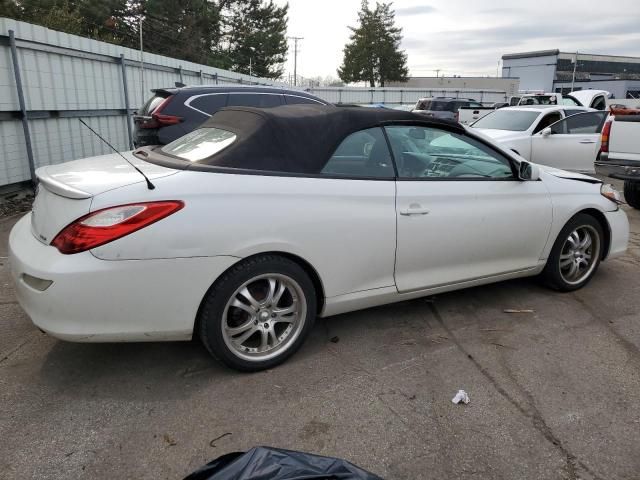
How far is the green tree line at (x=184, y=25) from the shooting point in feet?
101

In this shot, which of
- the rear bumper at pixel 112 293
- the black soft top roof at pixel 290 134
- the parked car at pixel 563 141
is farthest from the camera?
the parked car at pixel 563 141

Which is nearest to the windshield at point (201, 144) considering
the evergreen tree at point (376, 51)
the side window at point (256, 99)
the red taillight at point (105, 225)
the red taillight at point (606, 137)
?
the red taillight at point (105, 225)

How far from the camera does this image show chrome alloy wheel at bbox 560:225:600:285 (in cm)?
432

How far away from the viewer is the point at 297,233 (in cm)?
291

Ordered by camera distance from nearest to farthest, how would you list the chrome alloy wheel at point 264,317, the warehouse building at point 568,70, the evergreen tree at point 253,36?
1. the chrome alloy wheel at point 264,317
2. the evergreen tree at point 253,36
3. the warehouse building at point 568,70

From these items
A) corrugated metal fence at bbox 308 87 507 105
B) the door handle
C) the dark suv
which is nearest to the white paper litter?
the door handle

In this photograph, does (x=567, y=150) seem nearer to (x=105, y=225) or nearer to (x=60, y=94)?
(x=60, y=94)

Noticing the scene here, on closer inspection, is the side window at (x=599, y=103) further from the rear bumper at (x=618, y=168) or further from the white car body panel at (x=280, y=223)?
the white car body panel at (x=280, y=223)

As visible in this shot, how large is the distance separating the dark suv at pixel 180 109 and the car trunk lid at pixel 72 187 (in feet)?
13.6

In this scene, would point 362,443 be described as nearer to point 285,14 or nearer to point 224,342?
point 224,342

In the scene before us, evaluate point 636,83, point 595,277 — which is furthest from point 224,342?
point 636,83

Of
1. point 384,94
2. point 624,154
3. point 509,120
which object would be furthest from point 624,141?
point 384,94

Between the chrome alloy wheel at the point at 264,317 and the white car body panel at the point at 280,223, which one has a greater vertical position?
the white car body panel at the point at 280,223

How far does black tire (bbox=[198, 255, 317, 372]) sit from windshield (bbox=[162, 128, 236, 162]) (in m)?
0.76
